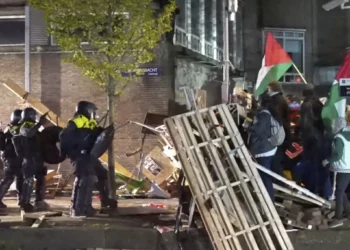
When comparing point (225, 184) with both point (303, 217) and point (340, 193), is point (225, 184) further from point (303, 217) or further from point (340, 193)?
point (340, 193)

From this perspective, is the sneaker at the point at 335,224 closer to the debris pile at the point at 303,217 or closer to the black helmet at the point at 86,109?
the debris pile at the point at 303,217

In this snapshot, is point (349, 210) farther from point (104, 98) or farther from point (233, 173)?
point (104, 98)

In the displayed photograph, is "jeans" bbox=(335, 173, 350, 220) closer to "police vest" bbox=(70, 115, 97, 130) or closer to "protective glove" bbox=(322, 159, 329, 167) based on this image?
"protective glove" bbox=(322, 159, 329, 167)

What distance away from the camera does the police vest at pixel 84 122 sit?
10148mm

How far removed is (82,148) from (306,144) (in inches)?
150

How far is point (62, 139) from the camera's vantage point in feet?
33.3

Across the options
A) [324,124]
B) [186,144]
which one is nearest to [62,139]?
[186,144]

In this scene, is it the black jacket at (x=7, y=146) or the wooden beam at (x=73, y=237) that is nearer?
the wooden beam at (x=73, y=237)

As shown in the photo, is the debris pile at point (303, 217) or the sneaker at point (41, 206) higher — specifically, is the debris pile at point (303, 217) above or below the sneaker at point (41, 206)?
above

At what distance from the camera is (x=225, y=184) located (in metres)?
8.41

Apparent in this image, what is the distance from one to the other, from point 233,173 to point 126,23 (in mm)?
4725

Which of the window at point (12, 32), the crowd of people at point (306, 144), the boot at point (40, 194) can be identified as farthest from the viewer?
the window at point (12, 32)

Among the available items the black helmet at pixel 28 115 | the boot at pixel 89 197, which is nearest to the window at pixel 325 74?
the black helmet at pixel 28 115

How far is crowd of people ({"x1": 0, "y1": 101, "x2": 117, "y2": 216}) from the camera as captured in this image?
33.4 feet
